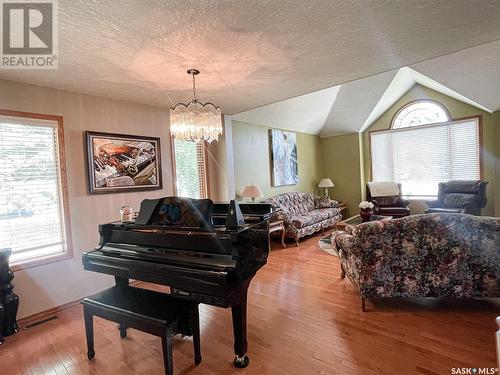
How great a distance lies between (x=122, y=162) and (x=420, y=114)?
666 cm

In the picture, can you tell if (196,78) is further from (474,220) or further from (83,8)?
(474,220)

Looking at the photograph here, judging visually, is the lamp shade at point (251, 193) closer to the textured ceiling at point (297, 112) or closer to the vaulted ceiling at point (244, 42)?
the textured ceiling at point (297, 112)

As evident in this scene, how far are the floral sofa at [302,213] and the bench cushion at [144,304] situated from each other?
268cm

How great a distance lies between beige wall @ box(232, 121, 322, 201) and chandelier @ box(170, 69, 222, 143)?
2590 millimetres

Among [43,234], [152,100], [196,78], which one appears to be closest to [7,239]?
[43,234]

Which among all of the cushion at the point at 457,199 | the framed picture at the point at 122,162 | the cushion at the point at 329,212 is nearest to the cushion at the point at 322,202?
the cushion at the point at 329,212

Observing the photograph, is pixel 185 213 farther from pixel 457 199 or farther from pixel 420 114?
pixel 420 114

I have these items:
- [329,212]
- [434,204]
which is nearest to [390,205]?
[434,204]

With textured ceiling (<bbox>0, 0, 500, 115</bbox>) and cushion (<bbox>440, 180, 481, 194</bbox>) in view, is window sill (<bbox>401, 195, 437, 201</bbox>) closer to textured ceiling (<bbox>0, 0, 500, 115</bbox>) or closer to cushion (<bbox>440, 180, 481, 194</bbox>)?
cushion (<bbox>440, 180, 481, 194</bbox>)

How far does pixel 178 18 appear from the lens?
176 centimetres

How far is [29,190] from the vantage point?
2.75 metres

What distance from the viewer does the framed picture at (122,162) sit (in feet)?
10.3

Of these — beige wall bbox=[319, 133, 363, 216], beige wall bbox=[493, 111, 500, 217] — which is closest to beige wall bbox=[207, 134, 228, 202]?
beige wall bbox=[319, 133, 363, 216]

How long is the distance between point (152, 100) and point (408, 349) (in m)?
3.76
